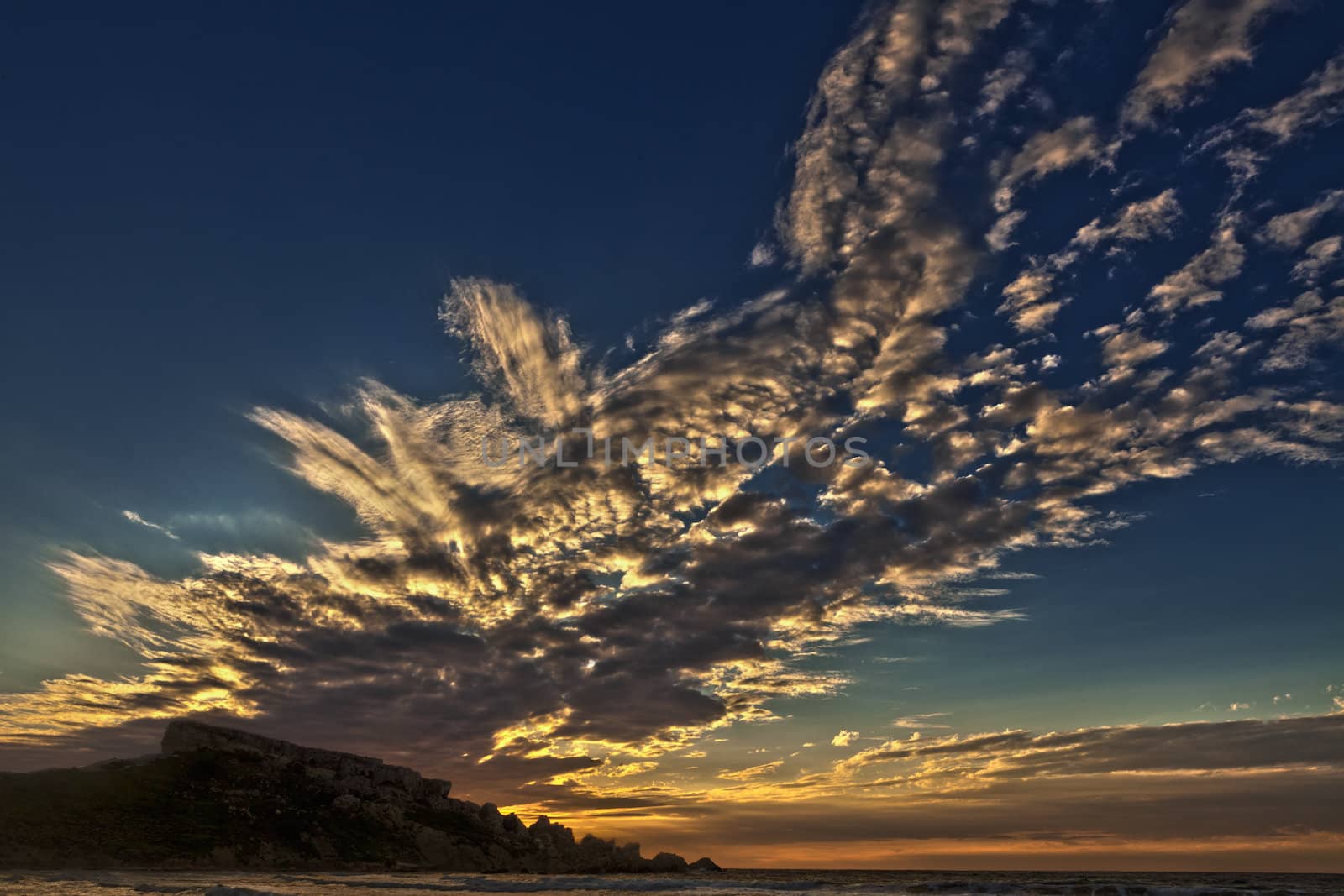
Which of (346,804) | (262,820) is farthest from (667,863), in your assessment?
(262,820)

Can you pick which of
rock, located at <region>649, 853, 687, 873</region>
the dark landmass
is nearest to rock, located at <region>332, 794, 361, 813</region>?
the dark landmass

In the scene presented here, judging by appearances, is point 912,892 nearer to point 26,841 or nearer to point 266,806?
point 26,841

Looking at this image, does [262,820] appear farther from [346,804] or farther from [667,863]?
[667,863]

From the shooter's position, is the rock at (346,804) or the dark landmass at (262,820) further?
the rock at (346,804)

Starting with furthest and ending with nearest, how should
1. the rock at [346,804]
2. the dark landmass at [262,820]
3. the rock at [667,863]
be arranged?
1. the rock at [667,863]
2. the rock at [346,804]
3. the dark landmass at [262,820]

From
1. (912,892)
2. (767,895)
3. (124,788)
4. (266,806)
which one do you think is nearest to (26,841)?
(124,788)

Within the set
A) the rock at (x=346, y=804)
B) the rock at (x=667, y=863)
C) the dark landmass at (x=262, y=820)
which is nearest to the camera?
the dark landmass at (x=262, y=820)

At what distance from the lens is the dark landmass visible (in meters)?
106

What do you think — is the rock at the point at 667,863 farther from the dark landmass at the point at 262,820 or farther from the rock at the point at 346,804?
the rock at the point at 346,804

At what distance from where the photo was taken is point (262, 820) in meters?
130

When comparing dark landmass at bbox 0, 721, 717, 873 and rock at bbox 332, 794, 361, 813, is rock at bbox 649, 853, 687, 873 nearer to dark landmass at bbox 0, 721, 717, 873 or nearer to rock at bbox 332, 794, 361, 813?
dark landmass at bbox 0, 721, 717, 873

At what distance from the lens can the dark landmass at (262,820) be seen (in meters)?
106

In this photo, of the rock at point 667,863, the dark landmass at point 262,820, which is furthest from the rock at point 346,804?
the rock at point 667,863

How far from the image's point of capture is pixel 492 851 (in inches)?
5709
